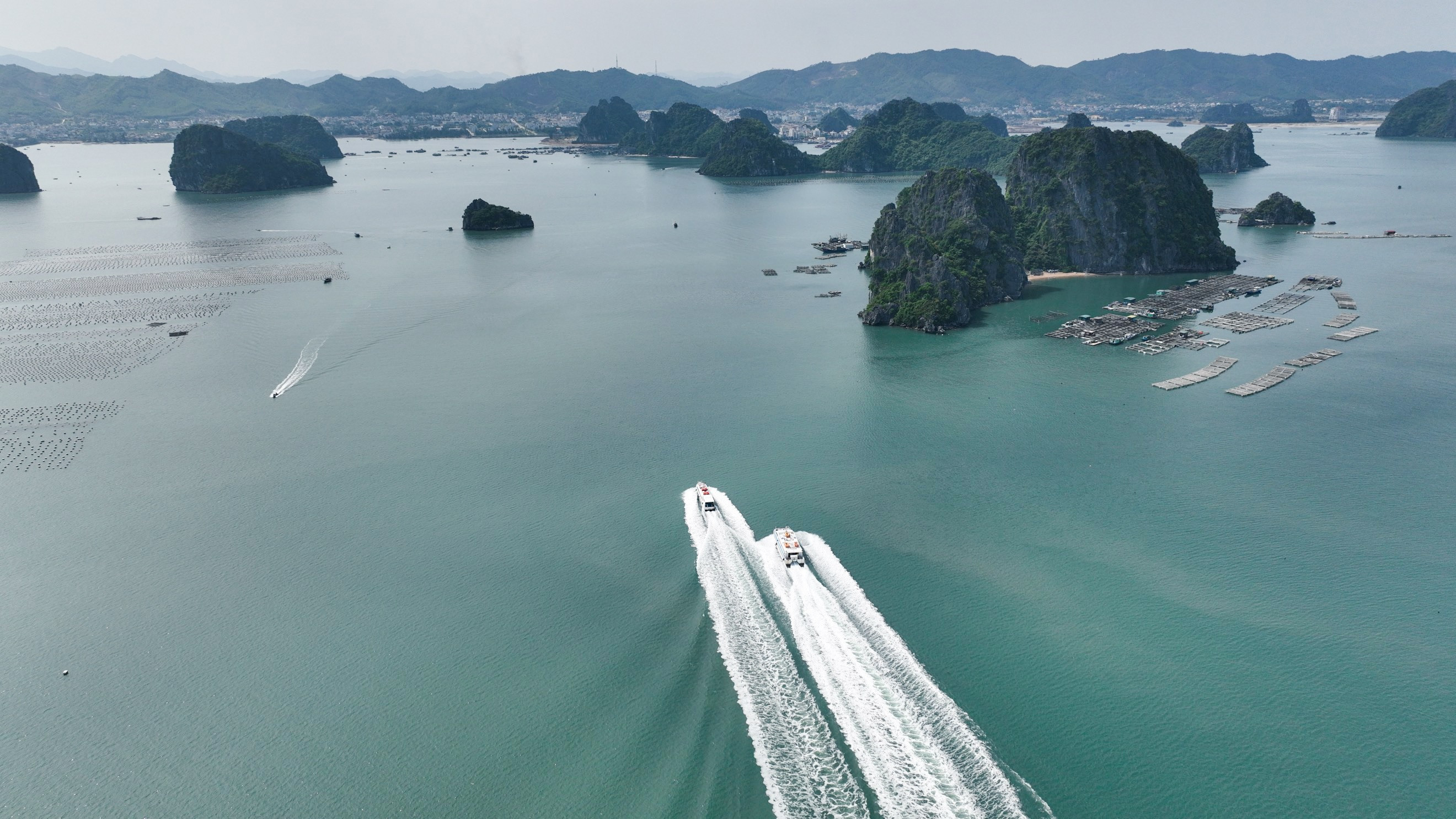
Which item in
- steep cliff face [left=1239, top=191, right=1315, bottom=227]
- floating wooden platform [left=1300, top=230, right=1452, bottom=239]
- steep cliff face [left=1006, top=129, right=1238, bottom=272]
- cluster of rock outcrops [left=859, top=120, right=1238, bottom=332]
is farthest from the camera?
steep cliff face [left=1239, top=191, right=1315, bottom=227]

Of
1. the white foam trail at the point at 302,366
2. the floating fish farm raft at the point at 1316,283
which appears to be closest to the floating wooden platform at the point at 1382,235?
the floating fish farm raft at the point at 1316,283

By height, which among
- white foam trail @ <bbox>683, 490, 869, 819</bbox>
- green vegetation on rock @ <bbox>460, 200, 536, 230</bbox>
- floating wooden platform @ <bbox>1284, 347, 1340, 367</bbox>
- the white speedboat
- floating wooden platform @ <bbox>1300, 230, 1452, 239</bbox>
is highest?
green vegetation on rock @ <bbox>460, 200, 536, 230</bbox>

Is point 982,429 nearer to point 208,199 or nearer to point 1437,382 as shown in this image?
point 1437,382

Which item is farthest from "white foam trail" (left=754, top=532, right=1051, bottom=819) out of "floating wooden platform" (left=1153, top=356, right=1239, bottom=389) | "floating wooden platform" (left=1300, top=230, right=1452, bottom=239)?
"floating wooden platform" (left=1300, top=230, right=1452, bottom=239)

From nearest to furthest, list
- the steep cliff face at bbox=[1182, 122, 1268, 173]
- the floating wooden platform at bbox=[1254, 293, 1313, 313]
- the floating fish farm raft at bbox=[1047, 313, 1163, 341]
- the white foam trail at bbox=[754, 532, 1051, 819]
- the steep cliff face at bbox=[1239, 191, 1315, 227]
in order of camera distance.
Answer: the white foam trail at bbox=[754, 532, 1051, 819]
the floating fish farm raft at bbox=[1047, 313, 1163, 341]
the floating wooden platform at bbox=[1254, 293, 1313, 313]
the steep cliff face at bbox=[1239, 191, 1315, 227]
the steep cliff face at bbox=[1182, 122, 1268, 173]

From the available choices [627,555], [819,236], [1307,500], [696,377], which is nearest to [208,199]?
[819,236]

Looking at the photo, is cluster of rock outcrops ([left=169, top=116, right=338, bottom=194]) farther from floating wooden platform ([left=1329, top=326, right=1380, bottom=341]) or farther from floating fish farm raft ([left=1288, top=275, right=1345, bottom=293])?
floating wooden platform ([left=1329, top=326, right=1380, bottom=341])

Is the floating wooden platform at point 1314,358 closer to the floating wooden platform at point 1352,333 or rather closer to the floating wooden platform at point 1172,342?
the floating wooden platform at point 1352,333
